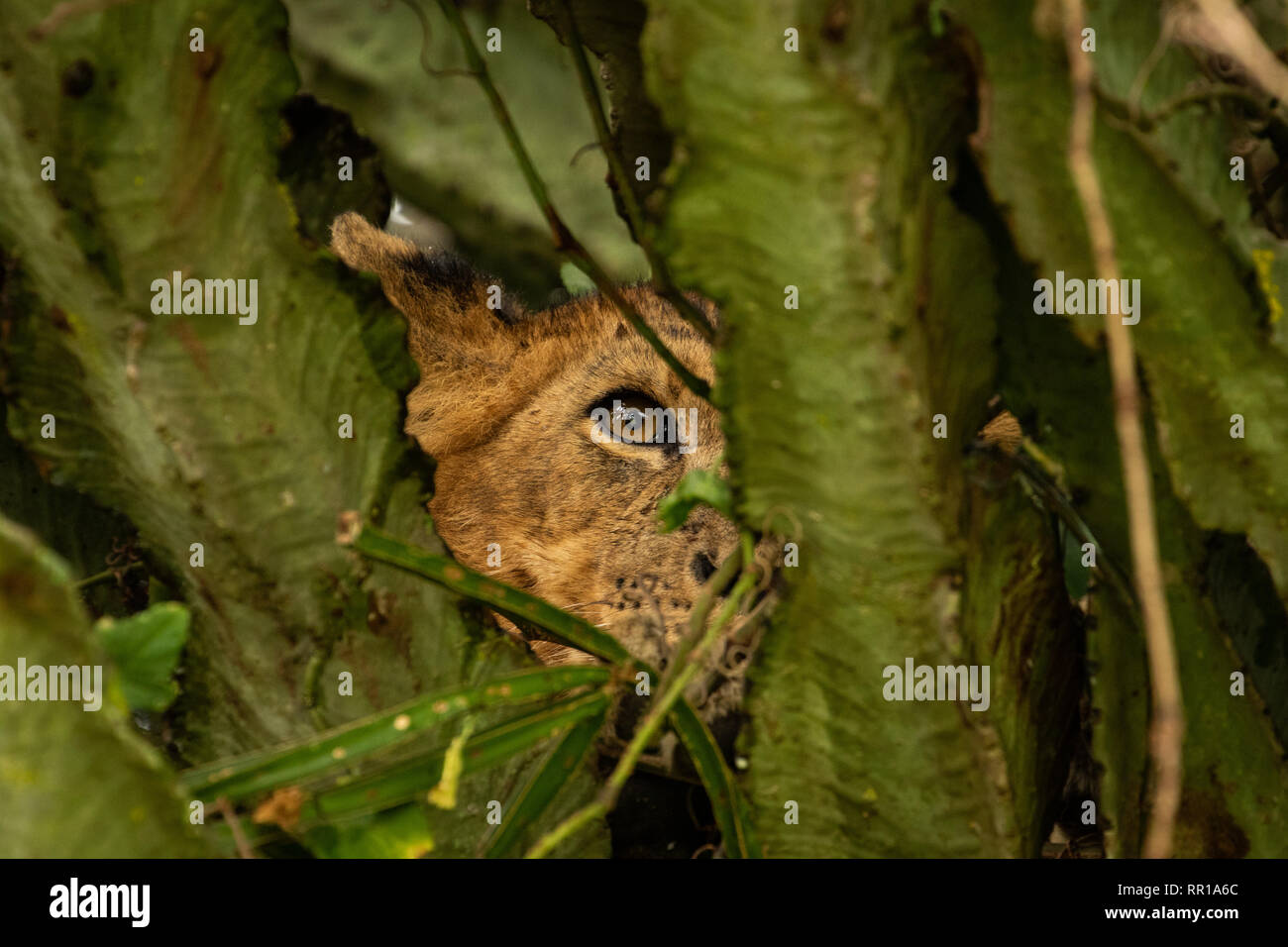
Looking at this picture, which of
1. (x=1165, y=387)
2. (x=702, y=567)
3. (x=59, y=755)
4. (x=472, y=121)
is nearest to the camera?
(x=59, y=755)

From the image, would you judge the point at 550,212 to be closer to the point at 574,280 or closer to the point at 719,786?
the point at 719,786

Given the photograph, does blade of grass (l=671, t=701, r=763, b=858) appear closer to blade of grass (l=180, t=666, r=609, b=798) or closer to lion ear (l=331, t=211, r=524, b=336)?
blade of grass (l=180, t=666, r=609, b=798)

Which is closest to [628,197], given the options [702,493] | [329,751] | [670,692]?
[702,493]

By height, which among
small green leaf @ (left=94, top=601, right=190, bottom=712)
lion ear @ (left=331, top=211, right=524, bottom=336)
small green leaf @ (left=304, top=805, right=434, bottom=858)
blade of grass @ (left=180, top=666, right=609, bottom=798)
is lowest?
small green leaf @ (left=304, top=805, right=434, bottom=858)

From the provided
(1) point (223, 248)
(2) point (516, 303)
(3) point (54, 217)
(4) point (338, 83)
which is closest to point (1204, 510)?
(1) point (223, 248)

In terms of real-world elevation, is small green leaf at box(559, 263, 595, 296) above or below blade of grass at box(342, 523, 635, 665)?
above

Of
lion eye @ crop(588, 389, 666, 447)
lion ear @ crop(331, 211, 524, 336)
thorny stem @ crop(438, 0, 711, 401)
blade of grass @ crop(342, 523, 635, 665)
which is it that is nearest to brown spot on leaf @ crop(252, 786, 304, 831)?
blade of grass @ crop(342, 523, 635, 665)

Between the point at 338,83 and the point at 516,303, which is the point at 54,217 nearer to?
the point at 516,303
